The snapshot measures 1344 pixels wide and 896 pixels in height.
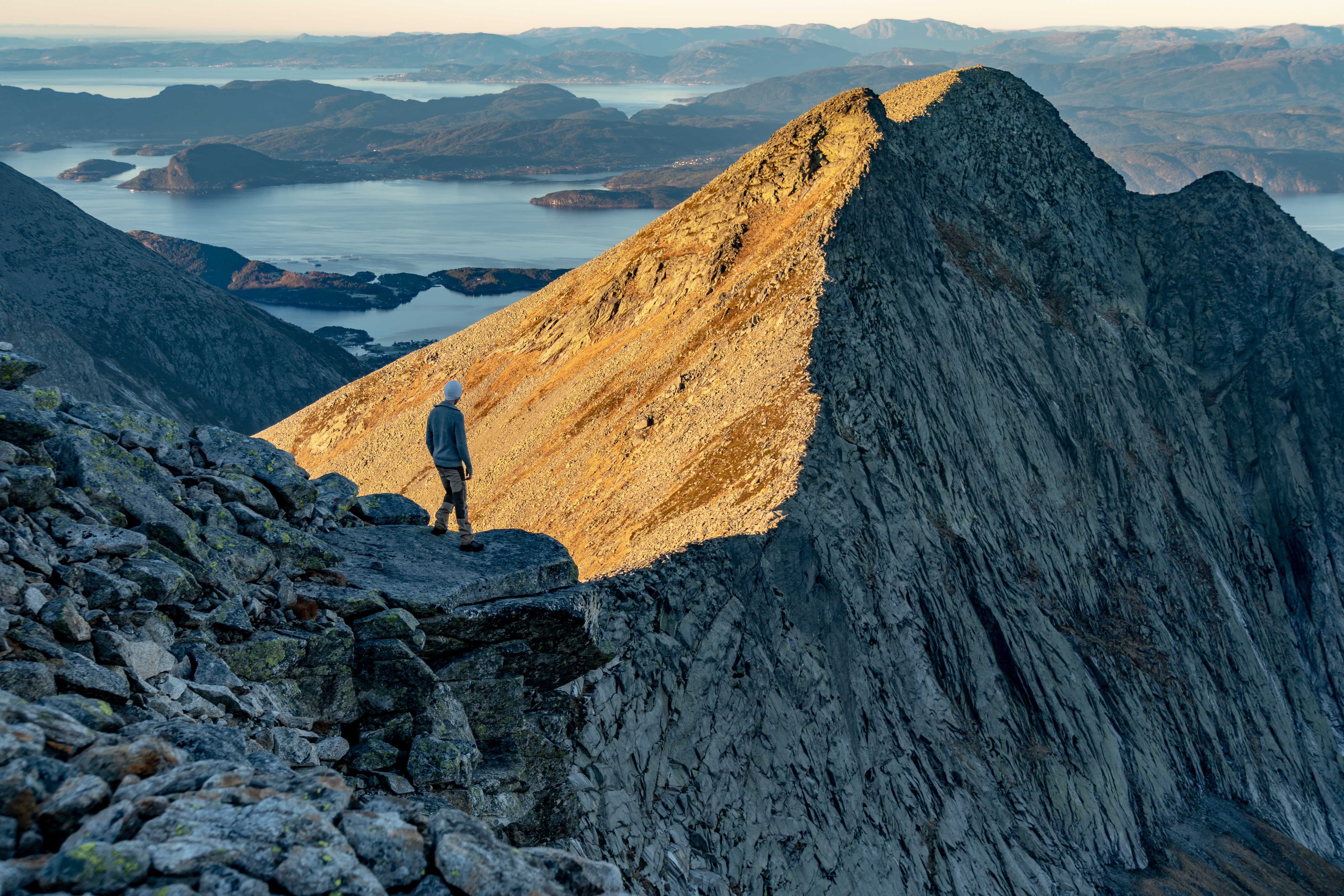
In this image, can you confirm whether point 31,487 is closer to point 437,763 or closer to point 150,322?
point 437,763

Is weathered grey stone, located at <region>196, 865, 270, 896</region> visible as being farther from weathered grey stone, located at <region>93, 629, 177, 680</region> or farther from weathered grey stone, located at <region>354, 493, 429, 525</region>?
weathered grey stone, located at <region>354, 493, 429, 525</region>

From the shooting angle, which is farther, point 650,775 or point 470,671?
point 650,775

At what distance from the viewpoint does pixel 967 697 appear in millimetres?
29984

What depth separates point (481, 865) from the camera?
8.62m

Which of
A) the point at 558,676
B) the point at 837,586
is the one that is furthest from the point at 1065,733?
the point at 558,676

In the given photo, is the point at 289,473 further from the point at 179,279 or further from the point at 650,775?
the point at 179,279

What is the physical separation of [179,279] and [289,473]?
15735cm

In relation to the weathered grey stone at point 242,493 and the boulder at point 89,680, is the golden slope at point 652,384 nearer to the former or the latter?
the weathered grey stone at point 242,493

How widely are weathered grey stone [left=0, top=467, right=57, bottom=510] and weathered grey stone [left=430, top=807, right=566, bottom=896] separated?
6.18 m

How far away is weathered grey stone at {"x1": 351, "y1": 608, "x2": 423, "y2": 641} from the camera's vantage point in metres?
13.5

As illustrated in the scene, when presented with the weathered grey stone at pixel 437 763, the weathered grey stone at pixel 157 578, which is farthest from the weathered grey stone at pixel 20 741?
the weathered grey stone at pixel 437 763

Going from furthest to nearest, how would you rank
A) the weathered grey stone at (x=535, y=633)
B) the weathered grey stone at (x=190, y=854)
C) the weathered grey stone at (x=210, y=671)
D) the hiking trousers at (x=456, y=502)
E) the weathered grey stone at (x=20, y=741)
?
1. the hiking trousers at (x=456, y=502)
2. the weathered grey stone at (x=535, y=633)
3. the weathered grey stone at (x=210, y=671)
4. the weathered grey stone at (x=20, y=741)
5. the weathered grey stone at (x=190, y=854)

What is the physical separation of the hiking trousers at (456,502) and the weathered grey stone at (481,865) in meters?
8.36

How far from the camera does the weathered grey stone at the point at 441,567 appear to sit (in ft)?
48.1
